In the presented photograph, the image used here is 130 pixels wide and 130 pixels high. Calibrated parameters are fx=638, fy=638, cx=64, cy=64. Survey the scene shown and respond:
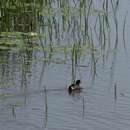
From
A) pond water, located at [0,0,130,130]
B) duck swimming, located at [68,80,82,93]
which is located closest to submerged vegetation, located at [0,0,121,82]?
pond water, located at [0,0,130,130]

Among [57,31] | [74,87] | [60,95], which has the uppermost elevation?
[57,31]

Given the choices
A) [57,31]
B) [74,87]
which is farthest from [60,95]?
[57,31]

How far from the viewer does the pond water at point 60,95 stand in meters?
7.80

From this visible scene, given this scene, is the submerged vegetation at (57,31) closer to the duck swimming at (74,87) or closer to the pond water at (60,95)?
the pond water at (60,95)

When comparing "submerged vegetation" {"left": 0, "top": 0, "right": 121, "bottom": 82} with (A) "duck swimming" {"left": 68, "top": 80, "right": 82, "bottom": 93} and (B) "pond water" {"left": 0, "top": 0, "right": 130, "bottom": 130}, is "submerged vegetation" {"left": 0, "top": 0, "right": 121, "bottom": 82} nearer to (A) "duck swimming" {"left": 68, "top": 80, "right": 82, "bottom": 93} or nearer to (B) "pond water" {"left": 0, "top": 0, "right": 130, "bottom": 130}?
(B) "pond water" {"left": 0, "top": 0, "right": 130, "bottom": 130}

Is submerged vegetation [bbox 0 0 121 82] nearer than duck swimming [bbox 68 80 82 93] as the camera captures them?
No

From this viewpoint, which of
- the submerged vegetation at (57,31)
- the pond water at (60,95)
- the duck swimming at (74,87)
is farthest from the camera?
the submerged vegetation at (57,31)

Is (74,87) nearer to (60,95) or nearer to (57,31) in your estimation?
(60,95)

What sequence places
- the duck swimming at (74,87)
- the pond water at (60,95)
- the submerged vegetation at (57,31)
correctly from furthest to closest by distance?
1. the submerged vegetation at (57,31)
2. the duck swimming at (74,87)
3. the pond water at (60,95)

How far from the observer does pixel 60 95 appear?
9.22 metres

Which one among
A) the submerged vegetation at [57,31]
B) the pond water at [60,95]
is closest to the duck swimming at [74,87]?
the pond water at [60,95]

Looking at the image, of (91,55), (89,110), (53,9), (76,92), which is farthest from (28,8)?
(89,110)

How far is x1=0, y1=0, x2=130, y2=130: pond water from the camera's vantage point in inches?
307

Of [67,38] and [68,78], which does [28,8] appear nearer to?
[67,38]
